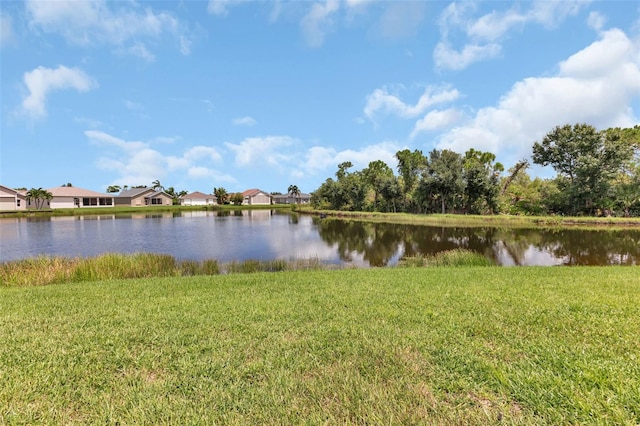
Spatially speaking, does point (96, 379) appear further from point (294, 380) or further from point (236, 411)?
point (294, 380)

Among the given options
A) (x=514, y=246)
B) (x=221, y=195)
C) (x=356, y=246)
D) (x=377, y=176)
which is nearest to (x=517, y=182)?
(x=377, y=176)

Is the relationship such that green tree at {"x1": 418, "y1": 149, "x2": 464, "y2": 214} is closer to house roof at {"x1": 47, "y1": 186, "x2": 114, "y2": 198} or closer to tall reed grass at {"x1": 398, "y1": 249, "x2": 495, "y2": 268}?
tall reed grass at {"x1": 398, "y1": 249, "x2": 495, "y2": 268}

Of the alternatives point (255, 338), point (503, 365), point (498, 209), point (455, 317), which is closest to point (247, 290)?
point (255, 338)

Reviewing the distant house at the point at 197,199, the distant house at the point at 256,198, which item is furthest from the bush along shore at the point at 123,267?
the distant house at the point at 256,198

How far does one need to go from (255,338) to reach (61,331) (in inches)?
114

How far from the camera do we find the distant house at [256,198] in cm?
9500

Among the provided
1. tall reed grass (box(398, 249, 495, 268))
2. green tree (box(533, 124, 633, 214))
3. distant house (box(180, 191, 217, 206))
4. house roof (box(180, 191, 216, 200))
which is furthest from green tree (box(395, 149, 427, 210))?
house roof (box(180, 191, 216, 200))

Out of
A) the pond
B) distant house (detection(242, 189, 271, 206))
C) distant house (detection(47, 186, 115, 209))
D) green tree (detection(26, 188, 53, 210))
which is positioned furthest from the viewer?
distant house (detection(242, 189, 271, 206))

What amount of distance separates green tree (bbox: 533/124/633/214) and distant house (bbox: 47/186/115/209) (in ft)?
276

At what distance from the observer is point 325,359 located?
361 centimetres

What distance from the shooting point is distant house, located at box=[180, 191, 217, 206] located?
8606 centimetres

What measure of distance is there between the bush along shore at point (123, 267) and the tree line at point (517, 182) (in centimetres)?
3282

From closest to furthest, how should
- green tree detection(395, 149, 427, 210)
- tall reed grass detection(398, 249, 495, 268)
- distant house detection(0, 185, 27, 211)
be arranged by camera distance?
tall reed grass detection(398, 249, 495, 268), green tree detection(395, 149, 427, 210), distant house detection(0, 185, 27, 211)

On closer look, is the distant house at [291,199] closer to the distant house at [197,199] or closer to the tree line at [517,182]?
the distant house at [197,199]
